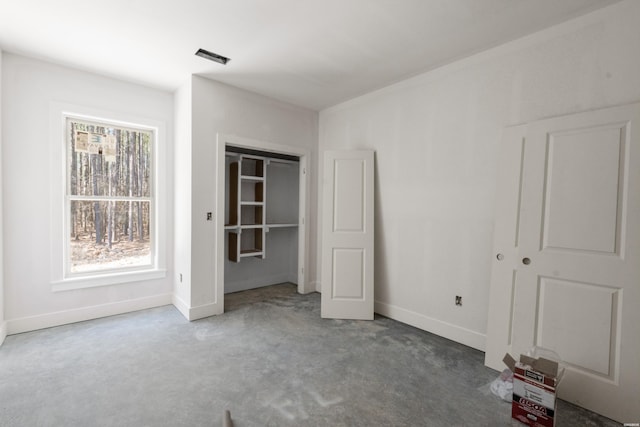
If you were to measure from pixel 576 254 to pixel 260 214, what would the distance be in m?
3.79

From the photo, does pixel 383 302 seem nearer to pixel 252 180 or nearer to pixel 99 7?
pixel 252 180

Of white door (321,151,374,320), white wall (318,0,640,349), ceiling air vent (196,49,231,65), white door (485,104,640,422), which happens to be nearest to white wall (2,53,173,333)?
ceiling air vent (196,49,231,65)

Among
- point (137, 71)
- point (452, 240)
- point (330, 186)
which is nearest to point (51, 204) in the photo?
point (137, 71)

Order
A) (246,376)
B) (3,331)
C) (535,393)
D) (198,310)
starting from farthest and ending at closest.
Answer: (198,310) → (3,331) → (246,376) → (535,393)

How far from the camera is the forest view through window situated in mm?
3303

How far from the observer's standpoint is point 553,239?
220 centimetres

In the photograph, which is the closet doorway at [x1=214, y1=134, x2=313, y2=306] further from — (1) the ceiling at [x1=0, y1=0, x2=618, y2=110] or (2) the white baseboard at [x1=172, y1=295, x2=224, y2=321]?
(1) the ceiling at [x1=0, y1=0, x2=618, y2=110]

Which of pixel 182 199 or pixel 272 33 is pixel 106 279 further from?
pixel 272 33

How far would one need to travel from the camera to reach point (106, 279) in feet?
11.2

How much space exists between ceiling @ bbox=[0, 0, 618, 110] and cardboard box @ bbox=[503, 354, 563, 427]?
2.54 metres

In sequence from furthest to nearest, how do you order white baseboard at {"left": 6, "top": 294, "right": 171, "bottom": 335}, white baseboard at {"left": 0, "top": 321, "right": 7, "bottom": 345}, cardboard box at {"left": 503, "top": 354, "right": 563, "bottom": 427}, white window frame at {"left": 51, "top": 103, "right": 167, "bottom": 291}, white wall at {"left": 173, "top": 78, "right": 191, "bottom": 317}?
white wall at {"left": 173, "top": 78, "right": 191, "bottom": 317}, white window frame at {"left": 51, "top": 103, "right": 167, "bottom": 291}, white baseboard at {"left": 6, "top": 294, "right": 171, "bottom": 335}, white baseboard at {"left": 0, "top": 321, "right": 7, "bottom": 345}, cardboard box at {"left": 503, "top": 354, "right": 563, "bottom": 427}

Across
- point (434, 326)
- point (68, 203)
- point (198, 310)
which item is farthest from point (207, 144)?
point (434, 326)

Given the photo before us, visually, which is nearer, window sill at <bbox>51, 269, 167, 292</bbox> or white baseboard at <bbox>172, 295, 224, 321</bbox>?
window sill at <bbox>51, 269, 167, 292</bbox>

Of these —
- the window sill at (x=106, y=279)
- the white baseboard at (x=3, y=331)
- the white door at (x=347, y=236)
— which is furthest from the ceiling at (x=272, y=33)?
the white baseboard at (x=3, y=331)
